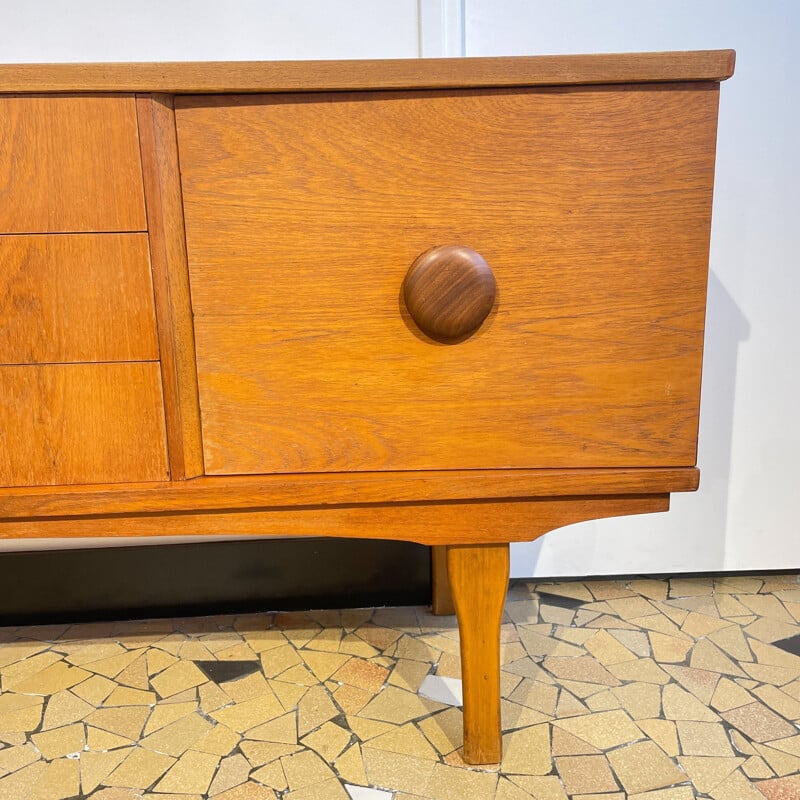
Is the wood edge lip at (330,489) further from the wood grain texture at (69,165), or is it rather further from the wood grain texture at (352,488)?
the wood grain texture at (69,165)

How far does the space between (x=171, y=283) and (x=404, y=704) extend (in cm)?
68

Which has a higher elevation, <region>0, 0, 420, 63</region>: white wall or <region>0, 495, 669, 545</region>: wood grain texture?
<region>0, 0, 420, 63</region>: white wall

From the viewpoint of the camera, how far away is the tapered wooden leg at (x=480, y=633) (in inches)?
28.6

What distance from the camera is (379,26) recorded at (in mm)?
1101

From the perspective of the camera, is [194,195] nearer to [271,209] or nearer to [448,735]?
[271,209]

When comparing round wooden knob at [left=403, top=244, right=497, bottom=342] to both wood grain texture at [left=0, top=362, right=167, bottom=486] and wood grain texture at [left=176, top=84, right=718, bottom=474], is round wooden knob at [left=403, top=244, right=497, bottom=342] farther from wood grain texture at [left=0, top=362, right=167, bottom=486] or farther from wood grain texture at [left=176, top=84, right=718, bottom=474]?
wood grain texture at [left=0, top=362, right=167, bottom=486]

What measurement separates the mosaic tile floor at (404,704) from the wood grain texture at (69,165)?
682 mm

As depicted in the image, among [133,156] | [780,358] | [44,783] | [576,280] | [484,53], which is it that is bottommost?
[44,783]

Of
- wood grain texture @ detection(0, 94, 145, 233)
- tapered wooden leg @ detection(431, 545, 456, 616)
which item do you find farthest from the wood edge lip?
tapered wooden leg @ detection(431, 545, 456, 616)

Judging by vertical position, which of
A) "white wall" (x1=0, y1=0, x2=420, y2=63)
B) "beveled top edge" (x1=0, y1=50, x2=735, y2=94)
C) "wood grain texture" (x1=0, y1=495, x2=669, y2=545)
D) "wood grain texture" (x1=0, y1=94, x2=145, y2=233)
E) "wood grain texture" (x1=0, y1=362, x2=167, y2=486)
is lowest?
"wood grain texture" (x1=0, y1=495, x2=669, y2=545)

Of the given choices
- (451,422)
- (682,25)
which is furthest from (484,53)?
(451,422)

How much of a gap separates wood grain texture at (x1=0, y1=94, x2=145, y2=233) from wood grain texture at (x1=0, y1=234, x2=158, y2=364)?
2 centimetres

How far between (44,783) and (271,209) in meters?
0.77

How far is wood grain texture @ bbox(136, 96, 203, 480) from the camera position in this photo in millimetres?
607
